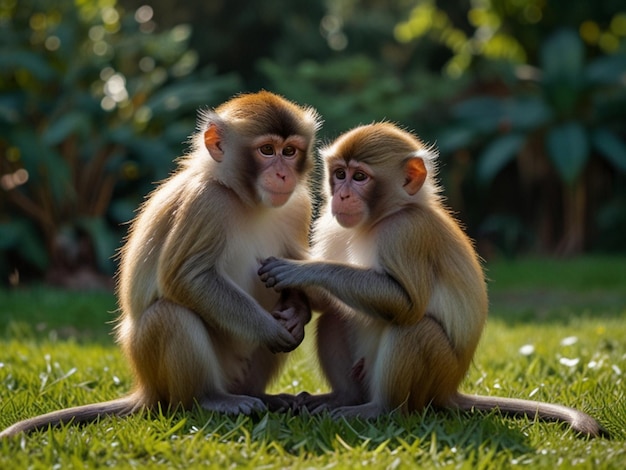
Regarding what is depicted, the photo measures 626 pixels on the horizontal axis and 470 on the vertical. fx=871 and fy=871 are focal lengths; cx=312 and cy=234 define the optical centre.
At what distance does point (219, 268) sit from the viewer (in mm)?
4379

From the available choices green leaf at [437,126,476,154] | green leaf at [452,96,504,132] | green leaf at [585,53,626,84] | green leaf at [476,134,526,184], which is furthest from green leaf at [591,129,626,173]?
green leaf at [437,126,476,154]

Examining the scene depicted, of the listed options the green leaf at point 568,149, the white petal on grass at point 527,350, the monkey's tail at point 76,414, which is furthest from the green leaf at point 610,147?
the monkey's tail at point 76,414

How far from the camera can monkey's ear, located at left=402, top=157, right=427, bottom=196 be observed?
15.0ft

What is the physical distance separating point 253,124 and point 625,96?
12095 mm

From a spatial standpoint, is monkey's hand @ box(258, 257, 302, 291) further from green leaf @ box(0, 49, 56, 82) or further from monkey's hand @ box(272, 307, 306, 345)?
green leaf @ box(0, 49, 56, 82)

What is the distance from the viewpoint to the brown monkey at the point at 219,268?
14.1 feet

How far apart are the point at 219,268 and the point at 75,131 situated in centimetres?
763

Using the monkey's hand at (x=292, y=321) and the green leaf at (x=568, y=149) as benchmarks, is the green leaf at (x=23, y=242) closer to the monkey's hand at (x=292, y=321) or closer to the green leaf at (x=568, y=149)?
the monkey's hand at (x=292, y=321)

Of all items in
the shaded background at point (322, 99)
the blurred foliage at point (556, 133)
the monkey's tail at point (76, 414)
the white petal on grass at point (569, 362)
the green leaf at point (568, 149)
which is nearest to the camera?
the monkey's tail at point (76, 414)

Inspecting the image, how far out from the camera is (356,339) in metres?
4.66

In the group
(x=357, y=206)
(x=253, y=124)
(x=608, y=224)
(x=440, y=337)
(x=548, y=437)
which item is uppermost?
(x=253, y=124)

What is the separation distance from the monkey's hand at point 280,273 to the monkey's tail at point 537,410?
3.42ft

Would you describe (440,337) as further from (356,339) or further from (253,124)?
(253,124)

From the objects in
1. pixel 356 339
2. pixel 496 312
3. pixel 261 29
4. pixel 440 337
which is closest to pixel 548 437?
pixel 440 337
